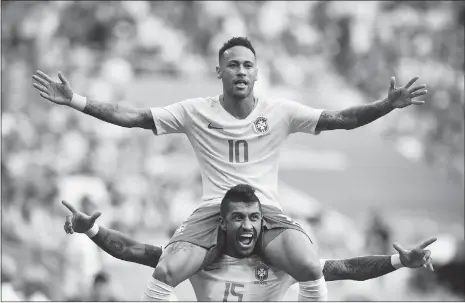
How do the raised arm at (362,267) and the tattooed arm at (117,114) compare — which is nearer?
the tattooed arm at (117,114)

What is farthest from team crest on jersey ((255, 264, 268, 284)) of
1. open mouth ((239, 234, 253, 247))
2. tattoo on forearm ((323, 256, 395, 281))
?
tattoo on forearm ((323, 256, 395, 281))

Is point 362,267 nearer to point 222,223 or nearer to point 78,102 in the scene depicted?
point 222,223

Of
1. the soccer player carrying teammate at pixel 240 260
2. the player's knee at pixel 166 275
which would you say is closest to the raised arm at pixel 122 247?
the soccer player carrying teammate at pixel 240 260

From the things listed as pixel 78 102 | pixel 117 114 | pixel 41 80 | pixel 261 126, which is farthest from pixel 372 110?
pixel 41 80

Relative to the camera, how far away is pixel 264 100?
6.83 m

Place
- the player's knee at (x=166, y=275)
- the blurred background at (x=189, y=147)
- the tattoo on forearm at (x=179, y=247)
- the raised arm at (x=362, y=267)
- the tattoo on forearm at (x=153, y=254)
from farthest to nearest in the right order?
the blurred background at (x=189, y=147) < the tattoo on forearm at (x=153, y=254) < the raised arm at (x=362, y=267) < the tattoo on forearm at (x=179, y=247) < the player's knee at (x=166, y=275)

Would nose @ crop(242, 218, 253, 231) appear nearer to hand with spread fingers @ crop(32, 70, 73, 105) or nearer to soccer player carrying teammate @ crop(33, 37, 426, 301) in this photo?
soccer player carrying teammate @ crop(33, 37, 426, 301)

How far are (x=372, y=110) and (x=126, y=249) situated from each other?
2.13 m

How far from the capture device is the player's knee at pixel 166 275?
20.4 ft

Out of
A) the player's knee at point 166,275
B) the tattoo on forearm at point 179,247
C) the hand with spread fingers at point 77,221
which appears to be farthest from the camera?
the hand with spread fingers at point 77,221

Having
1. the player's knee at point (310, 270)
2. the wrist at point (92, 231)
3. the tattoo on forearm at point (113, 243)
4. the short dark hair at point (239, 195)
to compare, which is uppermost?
the short dark hair at point (239, 195)

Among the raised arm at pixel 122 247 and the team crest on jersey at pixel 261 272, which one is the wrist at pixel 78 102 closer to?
the raised arm at pixel 122 247

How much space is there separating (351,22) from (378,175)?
12.6ft

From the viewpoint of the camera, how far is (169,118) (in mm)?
6750
